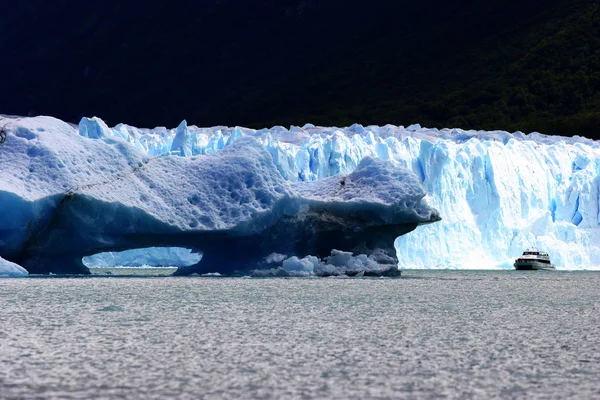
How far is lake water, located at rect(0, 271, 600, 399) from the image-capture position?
905cm

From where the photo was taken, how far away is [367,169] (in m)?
23.2

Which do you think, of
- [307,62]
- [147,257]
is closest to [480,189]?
[147,257]

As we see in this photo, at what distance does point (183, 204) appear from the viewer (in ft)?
70.4

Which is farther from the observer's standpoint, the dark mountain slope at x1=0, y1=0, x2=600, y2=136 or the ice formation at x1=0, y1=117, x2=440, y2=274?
the dark mountain slope at x1=0, y1=0, x2=600, y2=136

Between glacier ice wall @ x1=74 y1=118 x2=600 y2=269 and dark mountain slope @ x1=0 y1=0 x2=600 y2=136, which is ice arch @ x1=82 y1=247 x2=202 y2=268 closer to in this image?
glacier ice wall @ x1=74 y1=118 x2=600 y2=269

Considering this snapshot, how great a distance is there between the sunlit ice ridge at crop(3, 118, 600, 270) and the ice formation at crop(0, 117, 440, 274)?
8418mm

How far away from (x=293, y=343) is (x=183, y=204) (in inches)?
392

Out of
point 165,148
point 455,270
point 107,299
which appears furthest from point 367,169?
point 165,148

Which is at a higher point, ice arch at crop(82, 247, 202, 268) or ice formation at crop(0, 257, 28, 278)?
ice arch at crop(82, 247, 202, 268)

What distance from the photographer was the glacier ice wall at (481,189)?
105 feet

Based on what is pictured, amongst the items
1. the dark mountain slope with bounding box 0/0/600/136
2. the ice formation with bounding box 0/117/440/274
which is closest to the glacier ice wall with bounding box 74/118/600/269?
the ice formation with bounding box 0/117/440/274

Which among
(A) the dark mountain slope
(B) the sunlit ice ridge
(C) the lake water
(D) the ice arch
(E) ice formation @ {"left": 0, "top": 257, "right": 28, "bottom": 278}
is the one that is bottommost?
(C) the lake water

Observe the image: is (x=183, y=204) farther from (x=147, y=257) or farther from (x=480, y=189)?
(x=480, y=189)

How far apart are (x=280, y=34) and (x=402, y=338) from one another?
6070cm
